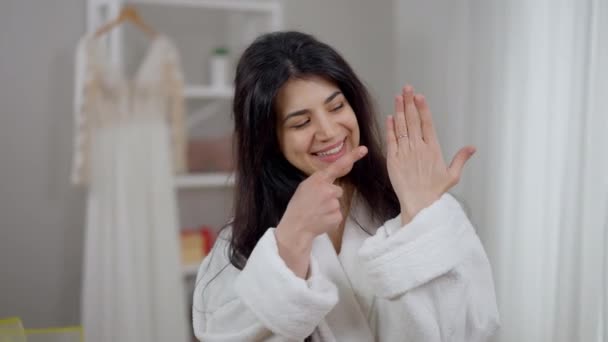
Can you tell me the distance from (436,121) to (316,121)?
51 centimetres

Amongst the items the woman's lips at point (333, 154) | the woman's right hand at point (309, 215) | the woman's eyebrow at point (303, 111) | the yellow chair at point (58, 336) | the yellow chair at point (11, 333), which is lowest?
the yellow chair at point (58, 336)

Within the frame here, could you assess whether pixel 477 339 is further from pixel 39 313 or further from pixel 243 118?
pixel 39 313

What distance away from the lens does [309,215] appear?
0.75 m

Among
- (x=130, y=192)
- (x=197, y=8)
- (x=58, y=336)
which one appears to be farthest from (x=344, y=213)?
(x=197, y=8)

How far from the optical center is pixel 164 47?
1.62 meters

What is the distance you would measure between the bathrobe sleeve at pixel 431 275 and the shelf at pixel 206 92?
1.07 m

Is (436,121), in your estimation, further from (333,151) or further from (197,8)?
(197,8)

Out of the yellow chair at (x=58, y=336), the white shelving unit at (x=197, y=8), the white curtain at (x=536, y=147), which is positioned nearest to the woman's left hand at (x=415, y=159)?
the white curtain at (x=536, y=147)

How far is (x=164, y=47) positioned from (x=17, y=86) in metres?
0.43

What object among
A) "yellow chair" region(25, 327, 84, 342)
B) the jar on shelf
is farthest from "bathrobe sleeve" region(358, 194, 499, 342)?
the jar on shelf

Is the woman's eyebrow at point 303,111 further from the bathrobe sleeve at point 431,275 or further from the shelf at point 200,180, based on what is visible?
the shelf at point 200,180

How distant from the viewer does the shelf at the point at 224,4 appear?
1656 millimetres

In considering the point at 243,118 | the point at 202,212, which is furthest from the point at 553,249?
the point at 202,212

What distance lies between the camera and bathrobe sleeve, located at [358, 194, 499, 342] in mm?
728
